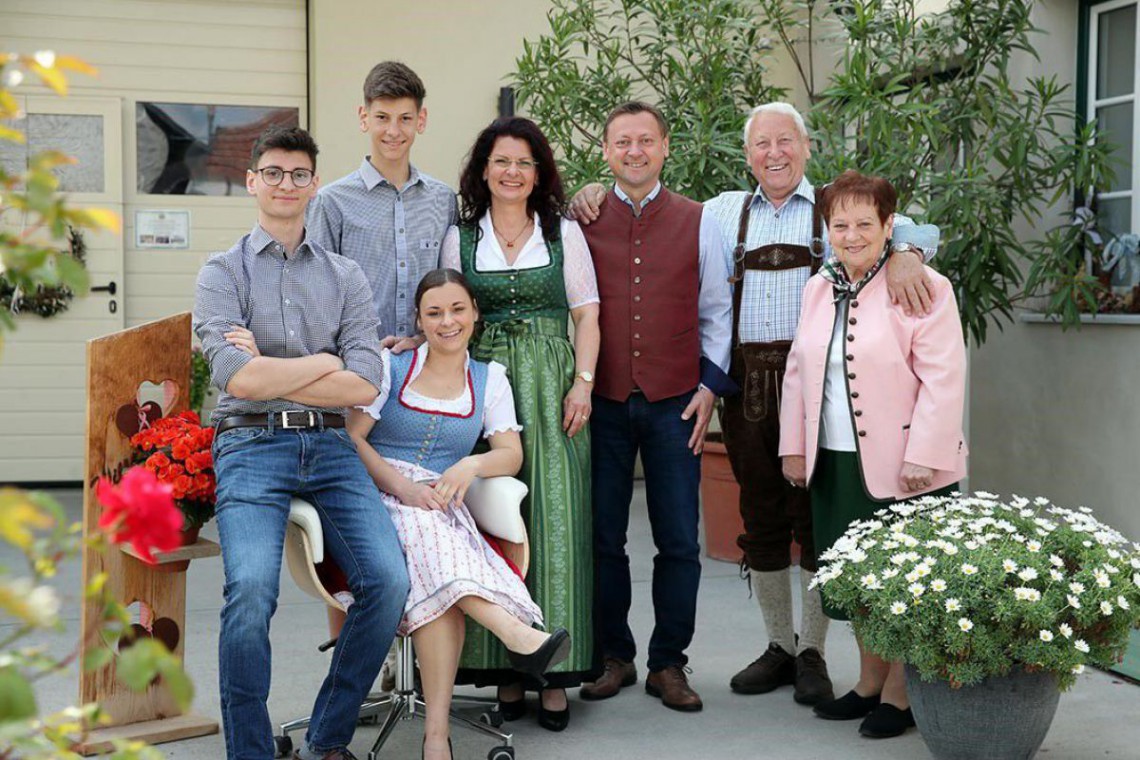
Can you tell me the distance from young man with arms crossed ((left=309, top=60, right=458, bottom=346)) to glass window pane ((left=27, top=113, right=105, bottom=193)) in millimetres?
4131

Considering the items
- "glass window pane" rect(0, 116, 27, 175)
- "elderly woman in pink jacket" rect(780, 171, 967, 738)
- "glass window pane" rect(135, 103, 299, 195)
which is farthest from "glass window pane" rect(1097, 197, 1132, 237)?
"glass window pane" rect(0, 116, 27, 175)

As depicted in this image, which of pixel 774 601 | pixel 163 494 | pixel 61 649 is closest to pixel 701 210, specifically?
pixel 774 601

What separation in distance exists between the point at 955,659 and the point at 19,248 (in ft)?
7.91

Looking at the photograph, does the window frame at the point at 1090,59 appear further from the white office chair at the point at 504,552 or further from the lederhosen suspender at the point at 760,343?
the white office chair at the point at 504,552

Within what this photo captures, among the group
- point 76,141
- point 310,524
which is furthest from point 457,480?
point 76,141

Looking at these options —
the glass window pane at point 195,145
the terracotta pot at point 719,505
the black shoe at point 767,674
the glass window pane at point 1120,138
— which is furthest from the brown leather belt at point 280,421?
the glass window pane at point 195,145

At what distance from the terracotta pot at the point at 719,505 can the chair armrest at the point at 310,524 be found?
2744mm

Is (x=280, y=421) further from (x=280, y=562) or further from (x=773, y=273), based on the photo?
(x=773, y=273)

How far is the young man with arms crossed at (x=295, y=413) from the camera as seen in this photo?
9.93ft

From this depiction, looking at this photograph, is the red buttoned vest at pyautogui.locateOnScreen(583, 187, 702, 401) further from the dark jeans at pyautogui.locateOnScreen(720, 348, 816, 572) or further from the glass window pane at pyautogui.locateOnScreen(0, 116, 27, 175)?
the glass window pane at pyautogui.locateOnScreen(0, 116, 27, 175)

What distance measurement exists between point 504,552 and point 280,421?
677 millimetres

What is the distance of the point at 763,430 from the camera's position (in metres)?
3.76

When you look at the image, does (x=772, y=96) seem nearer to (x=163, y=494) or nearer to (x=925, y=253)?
(x=925, y=253)

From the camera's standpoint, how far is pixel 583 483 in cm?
359
